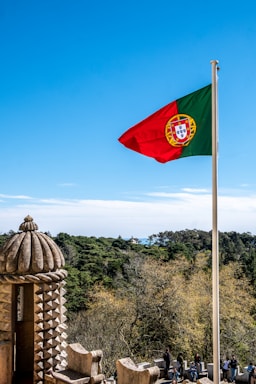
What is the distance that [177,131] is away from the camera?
5449 mm

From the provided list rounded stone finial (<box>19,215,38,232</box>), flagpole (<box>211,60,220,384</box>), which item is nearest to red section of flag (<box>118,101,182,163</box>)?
flagpole (<box>211,60,220,384</box>)

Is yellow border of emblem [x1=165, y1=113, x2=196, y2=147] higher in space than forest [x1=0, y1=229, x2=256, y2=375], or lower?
higher

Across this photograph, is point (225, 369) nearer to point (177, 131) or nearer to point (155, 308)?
point (155, 308)

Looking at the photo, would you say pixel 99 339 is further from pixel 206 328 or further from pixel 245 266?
pixel 245 266

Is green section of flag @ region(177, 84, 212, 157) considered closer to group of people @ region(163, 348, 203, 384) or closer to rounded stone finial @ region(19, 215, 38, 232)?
rounded stone finial @ region(19, 215, 38, 232)

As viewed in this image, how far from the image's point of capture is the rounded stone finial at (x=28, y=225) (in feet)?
16.3

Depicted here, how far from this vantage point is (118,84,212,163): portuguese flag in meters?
5.32

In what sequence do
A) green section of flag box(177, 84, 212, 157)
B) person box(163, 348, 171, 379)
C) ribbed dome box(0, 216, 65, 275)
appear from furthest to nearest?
person box(163, 348, 171, 379), green section of flag box(177, 84, 212, 157), ribbed dome box(0, 216, 65, 275)

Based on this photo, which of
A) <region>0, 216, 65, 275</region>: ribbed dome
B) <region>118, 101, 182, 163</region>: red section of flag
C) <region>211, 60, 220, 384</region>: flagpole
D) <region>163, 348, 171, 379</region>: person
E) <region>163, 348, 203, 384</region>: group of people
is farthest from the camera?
<region>163, 348, 171, 379</region>: person

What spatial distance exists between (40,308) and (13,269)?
57 cm

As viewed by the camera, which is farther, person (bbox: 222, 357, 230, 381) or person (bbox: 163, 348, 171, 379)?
person (bbox: 163, 348, 171, 379)

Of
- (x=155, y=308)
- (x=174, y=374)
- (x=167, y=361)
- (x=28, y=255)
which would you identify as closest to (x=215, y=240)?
(x=28, y=255)

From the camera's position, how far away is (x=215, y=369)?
4.51 metres

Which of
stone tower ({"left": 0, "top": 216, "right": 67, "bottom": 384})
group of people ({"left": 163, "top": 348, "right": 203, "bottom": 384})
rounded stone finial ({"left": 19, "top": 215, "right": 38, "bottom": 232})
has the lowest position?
group of people ({"left": 163, "top": 348, "right": 203, "bottom": 384})
